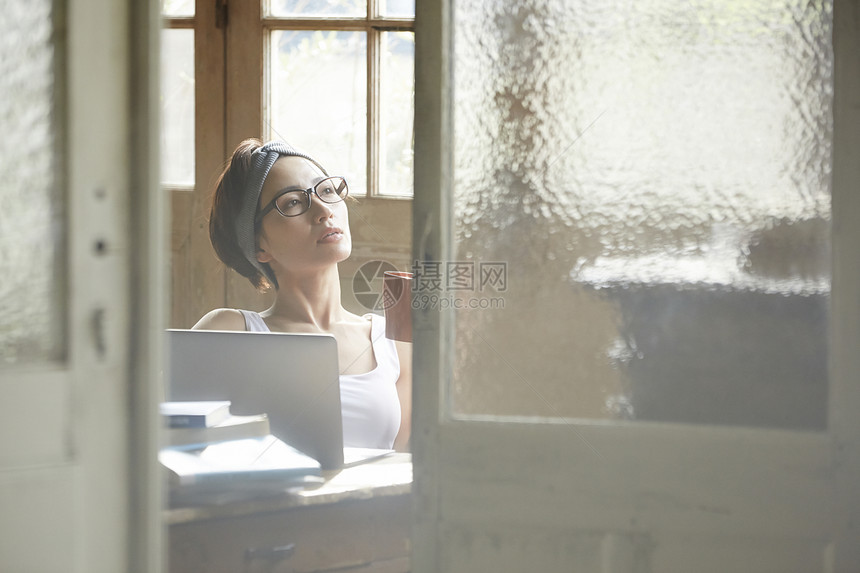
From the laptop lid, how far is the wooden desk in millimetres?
104

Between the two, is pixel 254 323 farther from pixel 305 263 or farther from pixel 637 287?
pixel 637 287

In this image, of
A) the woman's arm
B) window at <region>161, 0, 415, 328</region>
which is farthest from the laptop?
window at <region>161, 0, 415, 328</region>

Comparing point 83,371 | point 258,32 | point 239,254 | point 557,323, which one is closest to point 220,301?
point 239,254

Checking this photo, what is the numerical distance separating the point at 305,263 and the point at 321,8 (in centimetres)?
95

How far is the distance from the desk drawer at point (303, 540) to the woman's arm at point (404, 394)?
622 mm

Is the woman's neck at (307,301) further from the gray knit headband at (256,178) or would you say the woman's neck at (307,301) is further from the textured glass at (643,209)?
the textured glass at (643,209)

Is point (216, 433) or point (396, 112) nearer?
point (216, 433)

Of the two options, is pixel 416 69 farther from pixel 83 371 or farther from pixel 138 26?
pixel 83 371

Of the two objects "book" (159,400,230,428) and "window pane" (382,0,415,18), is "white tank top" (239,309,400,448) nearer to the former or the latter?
"book" (159,400,230,428)

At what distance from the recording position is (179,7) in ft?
8.23

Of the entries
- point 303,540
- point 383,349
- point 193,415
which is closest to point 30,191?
point 193,415

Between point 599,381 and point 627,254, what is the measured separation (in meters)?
0.20

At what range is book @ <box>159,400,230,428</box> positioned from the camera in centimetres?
136

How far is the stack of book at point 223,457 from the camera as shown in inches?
49.2
